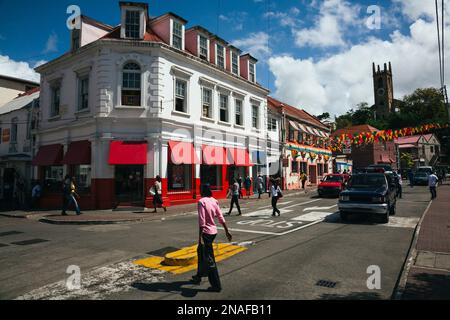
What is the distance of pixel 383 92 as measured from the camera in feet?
328

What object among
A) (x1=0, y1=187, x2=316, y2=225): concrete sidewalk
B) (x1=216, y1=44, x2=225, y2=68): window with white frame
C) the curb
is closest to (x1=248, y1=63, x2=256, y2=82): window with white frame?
(x1=216, y1=44, x2=225, y2=68): window with white frame

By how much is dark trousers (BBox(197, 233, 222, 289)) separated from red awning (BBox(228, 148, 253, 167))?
714 inches

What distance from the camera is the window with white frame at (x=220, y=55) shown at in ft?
77.3

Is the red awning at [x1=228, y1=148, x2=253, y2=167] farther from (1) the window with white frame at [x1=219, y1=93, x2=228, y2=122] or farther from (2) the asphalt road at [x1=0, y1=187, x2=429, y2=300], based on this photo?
(2) the asphalt road at [x1=0, y1=187, x2=429, y2=300]

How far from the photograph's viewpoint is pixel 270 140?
2919 cm

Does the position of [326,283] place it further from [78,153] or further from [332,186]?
[332,186]

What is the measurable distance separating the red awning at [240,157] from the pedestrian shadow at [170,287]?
18.3m

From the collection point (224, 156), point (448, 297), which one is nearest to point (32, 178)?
point (224, 156)

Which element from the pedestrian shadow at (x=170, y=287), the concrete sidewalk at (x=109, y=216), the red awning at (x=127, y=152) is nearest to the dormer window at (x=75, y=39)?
the red awning at (x=127, y=152)

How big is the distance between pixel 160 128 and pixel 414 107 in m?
83.1

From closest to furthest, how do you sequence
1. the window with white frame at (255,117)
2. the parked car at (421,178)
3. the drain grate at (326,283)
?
1. the drain grate at (326,283)
2. the window with white frame at (255,117)
3. the parked car at (421,178)

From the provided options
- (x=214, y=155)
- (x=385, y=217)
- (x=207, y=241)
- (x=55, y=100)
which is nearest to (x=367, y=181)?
(x=385, y=217)

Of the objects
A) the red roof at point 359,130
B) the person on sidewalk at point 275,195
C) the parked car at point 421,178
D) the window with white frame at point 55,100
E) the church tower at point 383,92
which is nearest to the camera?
the person on sidewalk at point 275,195

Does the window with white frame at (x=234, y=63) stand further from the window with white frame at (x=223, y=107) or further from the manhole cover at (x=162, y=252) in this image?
the manhole cover at (x=162, y=252)
